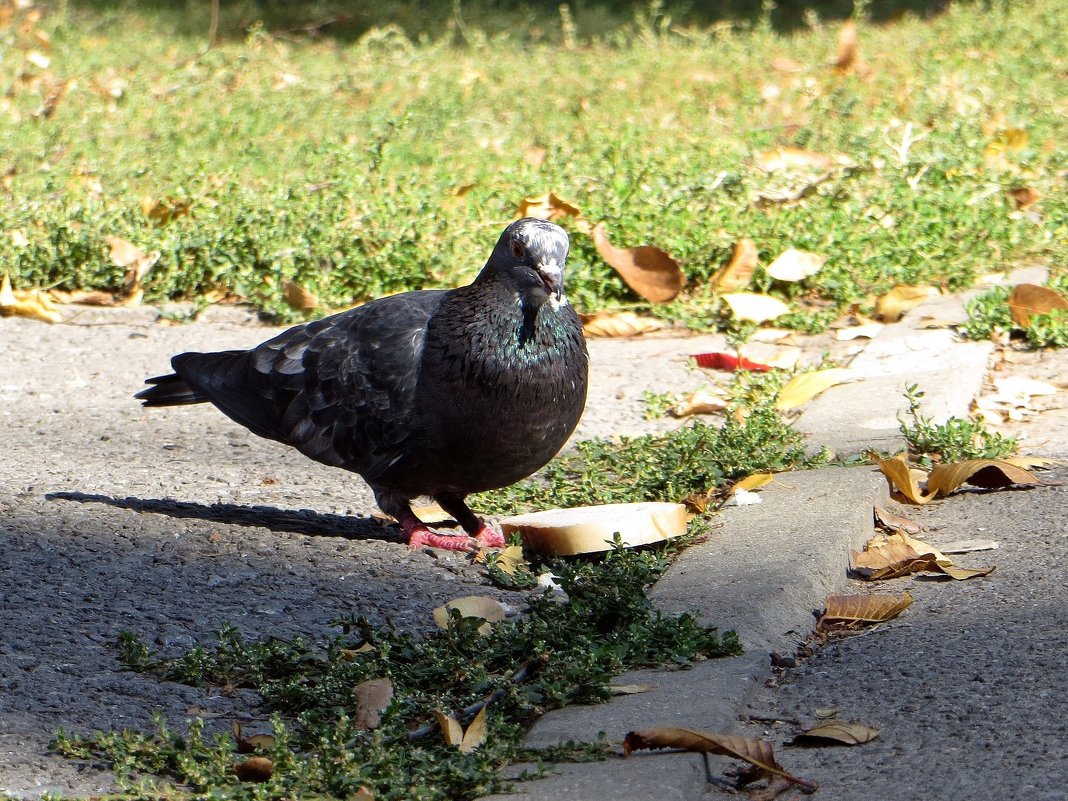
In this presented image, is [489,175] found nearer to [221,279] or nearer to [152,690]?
[221,279]

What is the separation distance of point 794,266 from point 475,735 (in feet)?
11.8

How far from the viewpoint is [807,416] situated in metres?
4.51

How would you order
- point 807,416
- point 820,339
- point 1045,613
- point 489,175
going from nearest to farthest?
1. point 1045,613
2. point 807,416
3. point 820,339
4. point 489,175

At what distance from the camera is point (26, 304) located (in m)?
5.89

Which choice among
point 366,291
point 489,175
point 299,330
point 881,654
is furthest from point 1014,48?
point 881,654

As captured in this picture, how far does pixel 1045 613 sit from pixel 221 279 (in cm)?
402

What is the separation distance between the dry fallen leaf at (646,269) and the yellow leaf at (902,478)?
6.63ft

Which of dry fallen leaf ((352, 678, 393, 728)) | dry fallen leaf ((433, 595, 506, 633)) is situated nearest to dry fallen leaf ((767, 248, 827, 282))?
dry fallen leaf ((433, 595, 506, 633))

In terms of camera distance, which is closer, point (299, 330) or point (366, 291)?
point (299, 330)

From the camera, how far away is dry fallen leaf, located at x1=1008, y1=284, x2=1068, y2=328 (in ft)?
16.6

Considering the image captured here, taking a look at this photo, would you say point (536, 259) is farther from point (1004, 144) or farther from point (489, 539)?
point (1004, 144)

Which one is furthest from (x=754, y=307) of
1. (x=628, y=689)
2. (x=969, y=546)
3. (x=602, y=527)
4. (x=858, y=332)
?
(x=628, y=689)

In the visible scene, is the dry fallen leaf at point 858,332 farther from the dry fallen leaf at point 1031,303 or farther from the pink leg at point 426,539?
the pink leg at point 426,539

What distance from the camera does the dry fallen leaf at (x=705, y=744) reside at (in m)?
2.34
